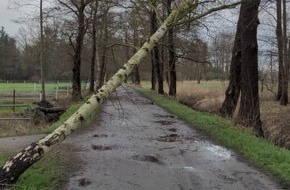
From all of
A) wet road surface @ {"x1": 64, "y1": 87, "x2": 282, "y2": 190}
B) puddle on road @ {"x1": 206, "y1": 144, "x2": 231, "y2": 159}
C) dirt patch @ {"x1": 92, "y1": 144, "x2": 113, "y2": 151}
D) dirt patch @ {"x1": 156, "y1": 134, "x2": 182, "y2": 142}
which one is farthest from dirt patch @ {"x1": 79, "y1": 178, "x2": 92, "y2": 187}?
dirt patch @ {"x1": 156, "y1": 134, "x2": 182, "y2": 142}

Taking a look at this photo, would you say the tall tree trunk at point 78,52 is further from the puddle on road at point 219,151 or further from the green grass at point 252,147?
the puddle on road at point 219,151

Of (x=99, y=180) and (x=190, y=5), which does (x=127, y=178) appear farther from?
(x=190, y=5)

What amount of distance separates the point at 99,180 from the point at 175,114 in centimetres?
1219

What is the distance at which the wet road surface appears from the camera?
7.35 metres

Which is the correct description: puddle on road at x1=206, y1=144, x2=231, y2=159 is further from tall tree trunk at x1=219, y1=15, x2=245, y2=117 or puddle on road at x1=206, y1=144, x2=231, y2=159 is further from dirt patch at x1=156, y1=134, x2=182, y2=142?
tall tree trunk at x1=219, y1=15, x2=245, y2=117

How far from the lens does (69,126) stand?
7375 millimetres

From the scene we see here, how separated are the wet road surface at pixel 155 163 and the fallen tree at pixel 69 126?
2.52ft

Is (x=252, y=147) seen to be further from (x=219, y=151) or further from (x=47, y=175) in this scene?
(x=47, y=175)

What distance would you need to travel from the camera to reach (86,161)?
9.01 meters

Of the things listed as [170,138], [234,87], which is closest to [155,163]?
[170,138]

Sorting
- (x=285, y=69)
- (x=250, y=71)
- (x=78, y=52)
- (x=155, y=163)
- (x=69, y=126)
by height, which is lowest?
(x=155, y=163)

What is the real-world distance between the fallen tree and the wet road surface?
767 millimetres

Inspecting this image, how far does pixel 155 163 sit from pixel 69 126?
93.7 inches

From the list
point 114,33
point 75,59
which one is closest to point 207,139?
point 75,59
